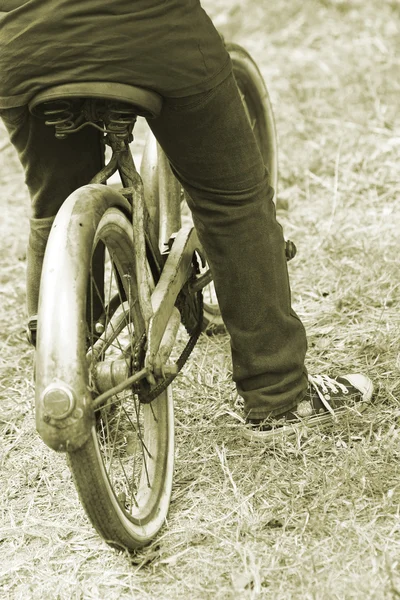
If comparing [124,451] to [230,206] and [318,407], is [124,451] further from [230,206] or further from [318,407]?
[230,206]

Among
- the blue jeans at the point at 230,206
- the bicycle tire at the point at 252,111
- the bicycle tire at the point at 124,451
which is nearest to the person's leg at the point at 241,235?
the blue jeans at the point at 230,206

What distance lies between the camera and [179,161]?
6.59 ft

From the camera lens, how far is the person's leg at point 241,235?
6.40ft

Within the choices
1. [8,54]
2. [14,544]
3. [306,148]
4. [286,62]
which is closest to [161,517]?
[14,544]

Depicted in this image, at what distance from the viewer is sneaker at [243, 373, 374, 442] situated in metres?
2.36

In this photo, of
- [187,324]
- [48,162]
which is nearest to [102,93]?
[48,162]

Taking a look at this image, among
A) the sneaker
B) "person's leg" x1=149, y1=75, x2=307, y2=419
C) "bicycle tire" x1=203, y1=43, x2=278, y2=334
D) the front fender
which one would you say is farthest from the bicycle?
"bicycle tire" x1=203, y1=43, x2=278, y2=334

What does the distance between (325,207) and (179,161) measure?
2055 millimetres

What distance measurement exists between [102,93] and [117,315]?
0.60 m

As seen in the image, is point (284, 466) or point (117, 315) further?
point (284, 466)

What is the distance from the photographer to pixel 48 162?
2.12 m

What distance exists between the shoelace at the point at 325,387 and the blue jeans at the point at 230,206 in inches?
3.1

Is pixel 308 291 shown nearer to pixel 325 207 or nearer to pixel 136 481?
pixel 325 207

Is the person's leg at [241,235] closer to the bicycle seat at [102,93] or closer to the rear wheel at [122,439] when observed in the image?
the bicycle seat at [102,93]
